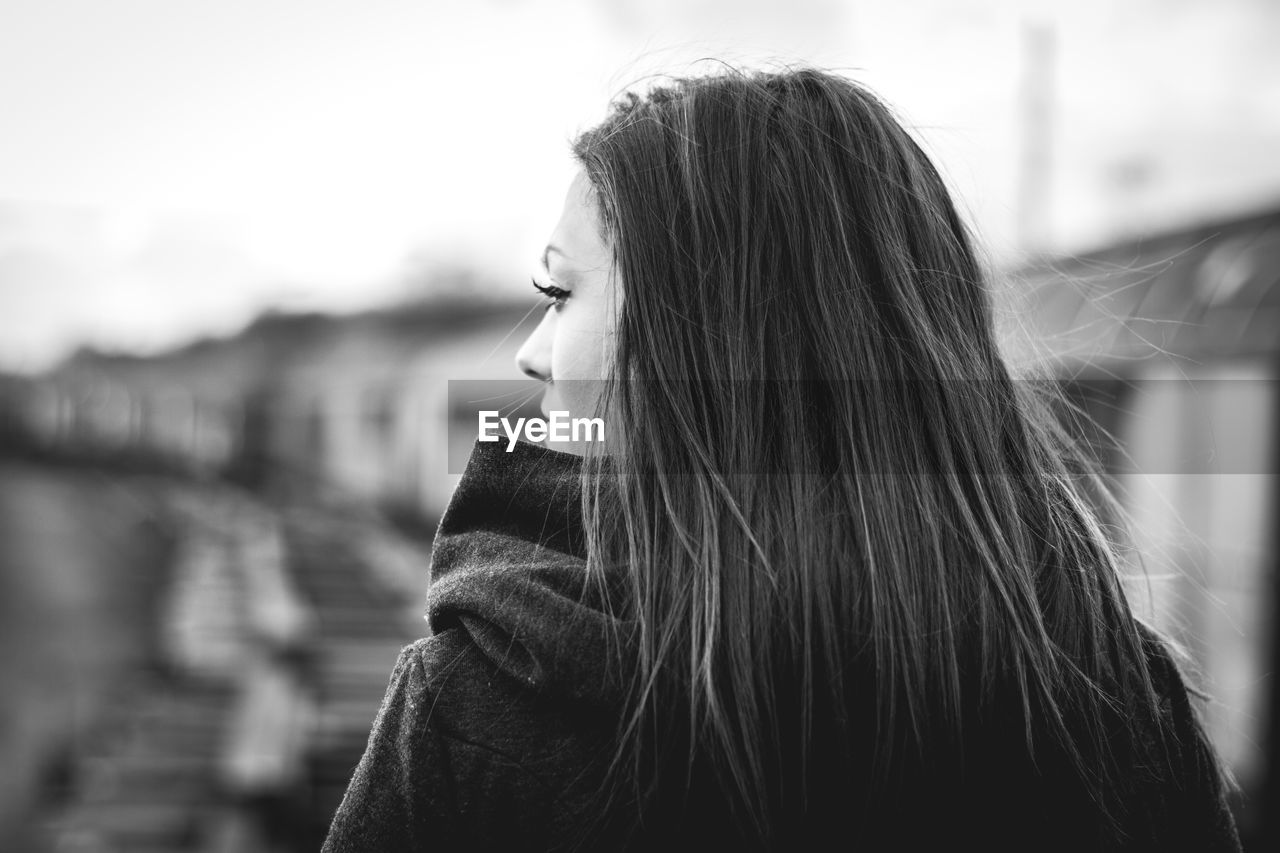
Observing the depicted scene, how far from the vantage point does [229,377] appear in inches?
2338

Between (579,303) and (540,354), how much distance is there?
0.35 feet

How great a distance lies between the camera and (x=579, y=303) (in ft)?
4.22

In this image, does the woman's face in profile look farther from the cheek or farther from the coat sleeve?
the coat sleeve

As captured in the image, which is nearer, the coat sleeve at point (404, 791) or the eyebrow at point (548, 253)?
the coat sleeve at point (404, 791)

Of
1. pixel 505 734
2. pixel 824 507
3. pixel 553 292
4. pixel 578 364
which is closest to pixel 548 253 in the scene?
pixel 553 292

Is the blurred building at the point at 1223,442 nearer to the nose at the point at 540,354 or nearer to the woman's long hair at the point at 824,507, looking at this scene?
the woman's long hair at the point at 824,507

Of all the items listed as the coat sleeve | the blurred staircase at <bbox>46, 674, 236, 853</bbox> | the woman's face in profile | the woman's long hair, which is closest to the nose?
the woman's face in profile

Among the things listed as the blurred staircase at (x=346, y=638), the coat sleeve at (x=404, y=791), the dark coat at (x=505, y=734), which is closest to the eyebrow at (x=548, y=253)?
the dark coat at (x=505, y=734)

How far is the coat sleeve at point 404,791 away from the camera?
42.6 inches

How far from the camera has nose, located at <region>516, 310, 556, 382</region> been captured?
1344 millimetres

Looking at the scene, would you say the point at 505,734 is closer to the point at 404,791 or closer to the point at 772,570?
the point at 404,791

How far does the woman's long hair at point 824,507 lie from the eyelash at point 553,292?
0.12 m

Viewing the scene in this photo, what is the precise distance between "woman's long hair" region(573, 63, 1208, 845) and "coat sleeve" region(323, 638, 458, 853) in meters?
0.19

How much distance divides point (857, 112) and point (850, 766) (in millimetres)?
842
